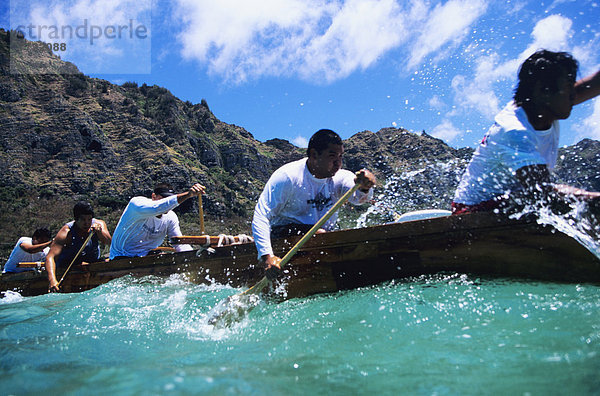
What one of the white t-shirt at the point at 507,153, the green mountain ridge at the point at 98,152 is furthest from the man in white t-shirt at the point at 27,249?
the green mountain ridge at the point at 98,152

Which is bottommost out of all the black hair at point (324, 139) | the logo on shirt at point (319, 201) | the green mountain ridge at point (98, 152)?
the logo on shirt at point (319, 201)

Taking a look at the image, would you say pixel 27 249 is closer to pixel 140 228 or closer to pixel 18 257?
pixel 18 257

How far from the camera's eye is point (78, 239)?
5.88 metres

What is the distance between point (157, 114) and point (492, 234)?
66.4m

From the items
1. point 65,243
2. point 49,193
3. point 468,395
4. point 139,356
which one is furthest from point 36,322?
point 49,193

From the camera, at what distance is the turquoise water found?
1.54m

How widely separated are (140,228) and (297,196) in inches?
116

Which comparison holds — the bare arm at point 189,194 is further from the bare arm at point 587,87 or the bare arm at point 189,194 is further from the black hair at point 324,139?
the bare arm at point 587,87

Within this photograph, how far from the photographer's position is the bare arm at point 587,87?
2863 mm

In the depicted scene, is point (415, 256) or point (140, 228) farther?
point (140, 228)

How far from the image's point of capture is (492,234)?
9.11 feet

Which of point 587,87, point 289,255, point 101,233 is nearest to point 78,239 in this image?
point 101,233

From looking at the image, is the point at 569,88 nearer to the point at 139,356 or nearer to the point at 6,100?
the point at 139,356

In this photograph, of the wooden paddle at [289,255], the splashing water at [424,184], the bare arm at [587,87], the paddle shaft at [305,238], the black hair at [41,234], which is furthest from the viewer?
the black hair at [41,234]
